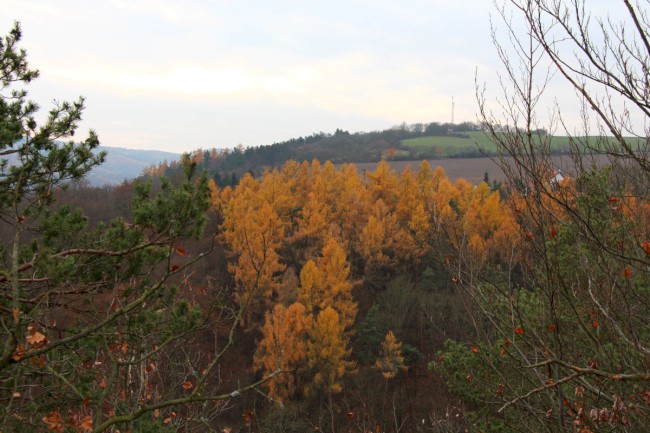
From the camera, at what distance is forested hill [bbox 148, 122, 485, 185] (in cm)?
6706

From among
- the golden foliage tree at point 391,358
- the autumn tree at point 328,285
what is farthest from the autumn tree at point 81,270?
the autumn tree at point 328,285

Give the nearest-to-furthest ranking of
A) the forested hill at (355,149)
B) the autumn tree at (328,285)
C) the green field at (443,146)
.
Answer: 1. the autumn tree at (328,285)
2. the green field at (443,146)
3. the forested hill at (355,149)

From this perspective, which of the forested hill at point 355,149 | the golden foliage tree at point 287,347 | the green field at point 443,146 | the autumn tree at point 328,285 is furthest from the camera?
the forested hill at point 355,149

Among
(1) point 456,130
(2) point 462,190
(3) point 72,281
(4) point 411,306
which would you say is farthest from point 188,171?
(1) point 456,130

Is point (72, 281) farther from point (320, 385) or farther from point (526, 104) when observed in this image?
point (320, 385)

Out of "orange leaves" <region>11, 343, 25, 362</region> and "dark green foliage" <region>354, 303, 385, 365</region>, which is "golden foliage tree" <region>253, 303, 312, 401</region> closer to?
"dark green foliage" <region>354, 303, 385, 365</region>

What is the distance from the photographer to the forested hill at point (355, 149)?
220 feet

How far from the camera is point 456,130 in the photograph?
78.8 meters

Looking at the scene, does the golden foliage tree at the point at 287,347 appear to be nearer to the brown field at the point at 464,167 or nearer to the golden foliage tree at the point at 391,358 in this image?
the golden foliage tree at the point at 391,358

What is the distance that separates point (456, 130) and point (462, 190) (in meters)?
41.5

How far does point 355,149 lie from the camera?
70.8 metres

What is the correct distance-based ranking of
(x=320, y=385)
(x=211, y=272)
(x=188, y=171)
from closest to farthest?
(x=188, y=171) < (x=320, y=385) < (x=211, y=272)

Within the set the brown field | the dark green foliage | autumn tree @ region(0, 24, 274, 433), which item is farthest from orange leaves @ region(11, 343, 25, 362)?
the brown field

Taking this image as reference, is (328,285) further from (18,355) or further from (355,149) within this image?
(355,149)
